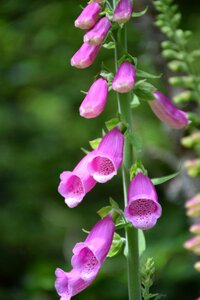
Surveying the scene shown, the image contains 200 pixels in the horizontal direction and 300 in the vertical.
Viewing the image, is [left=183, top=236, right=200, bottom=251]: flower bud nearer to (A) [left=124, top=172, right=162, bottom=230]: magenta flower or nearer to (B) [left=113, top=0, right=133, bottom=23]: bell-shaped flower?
(A) [left=124, top=172, right=162, bottom=230]: magenta flower

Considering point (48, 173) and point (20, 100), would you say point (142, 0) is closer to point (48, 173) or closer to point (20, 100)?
point (48, 173)

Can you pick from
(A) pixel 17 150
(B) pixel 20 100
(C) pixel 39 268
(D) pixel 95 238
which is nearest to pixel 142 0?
(C) pixel 39 268

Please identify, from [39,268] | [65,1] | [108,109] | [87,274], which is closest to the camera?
[87,274]

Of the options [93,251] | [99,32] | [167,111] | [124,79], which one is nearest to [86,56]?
[99,32]

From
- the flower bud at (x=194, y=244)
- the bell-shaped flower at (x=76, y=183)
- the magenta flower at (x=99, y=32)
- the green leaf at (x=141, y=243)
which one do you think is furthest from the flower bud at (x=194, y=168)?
the magenta flower at (x=99, y=32)

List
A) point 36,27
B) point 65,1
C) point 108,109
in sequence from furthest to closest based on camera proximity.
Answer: point 108,109
point 36,27
point 65,1

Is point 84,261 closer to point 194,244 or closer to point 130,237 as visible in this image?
point 130,237
